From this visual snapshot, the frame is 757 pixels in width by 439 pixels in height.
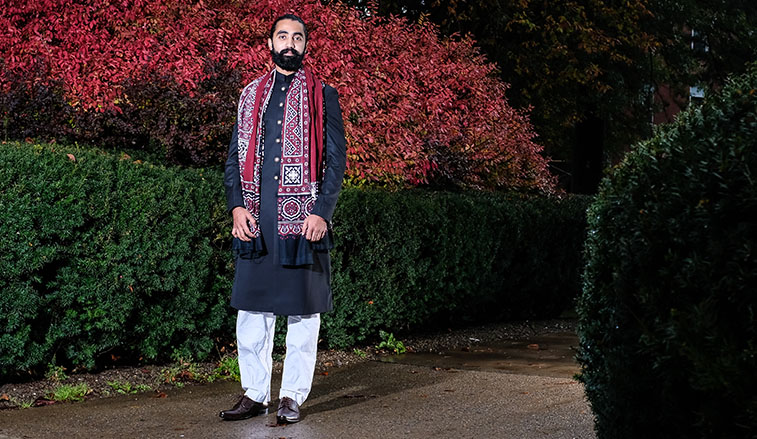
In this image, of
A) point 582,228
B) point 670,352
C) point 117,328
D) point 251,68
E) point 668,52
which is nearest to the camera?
point 670,352

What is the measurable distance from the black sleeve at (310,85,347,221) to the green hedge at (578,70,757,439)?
1.67 meters

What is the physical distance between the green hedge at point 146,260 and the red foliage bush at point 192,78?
50.9 inches

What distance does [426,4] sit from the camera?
1777 centimetres

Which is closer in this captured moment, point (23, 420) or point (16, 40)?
point (23, 420)

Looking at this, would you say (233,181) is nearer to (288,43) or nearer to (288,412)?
(288,43)

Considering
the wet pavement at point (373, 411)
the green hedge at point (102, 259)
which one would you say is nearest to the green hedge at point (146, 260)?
the green hedge at point (102, 259)

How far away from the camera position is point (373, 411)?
5.61 metres

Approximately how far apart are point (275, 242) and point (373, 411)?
116 cm

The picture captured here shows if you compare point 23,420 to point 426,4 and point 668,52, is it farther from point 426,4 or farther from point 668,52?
point 668,52

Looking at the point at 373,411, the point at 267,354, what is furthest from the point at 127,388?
the point at 373,411

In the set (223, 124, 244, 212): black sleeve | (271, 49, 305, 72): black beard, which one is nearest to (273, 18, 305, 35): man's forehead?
(271, 49, 305, 72): black beard

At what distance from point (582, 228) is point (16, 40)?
21.1ft

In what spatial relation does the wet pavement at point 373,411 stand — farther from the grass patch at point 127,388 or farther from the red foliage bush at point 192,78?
the red foliage bush at point 192,78

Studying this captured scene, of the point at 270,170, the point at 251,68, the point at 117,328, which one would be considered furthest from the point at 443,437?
the point at 251,68
